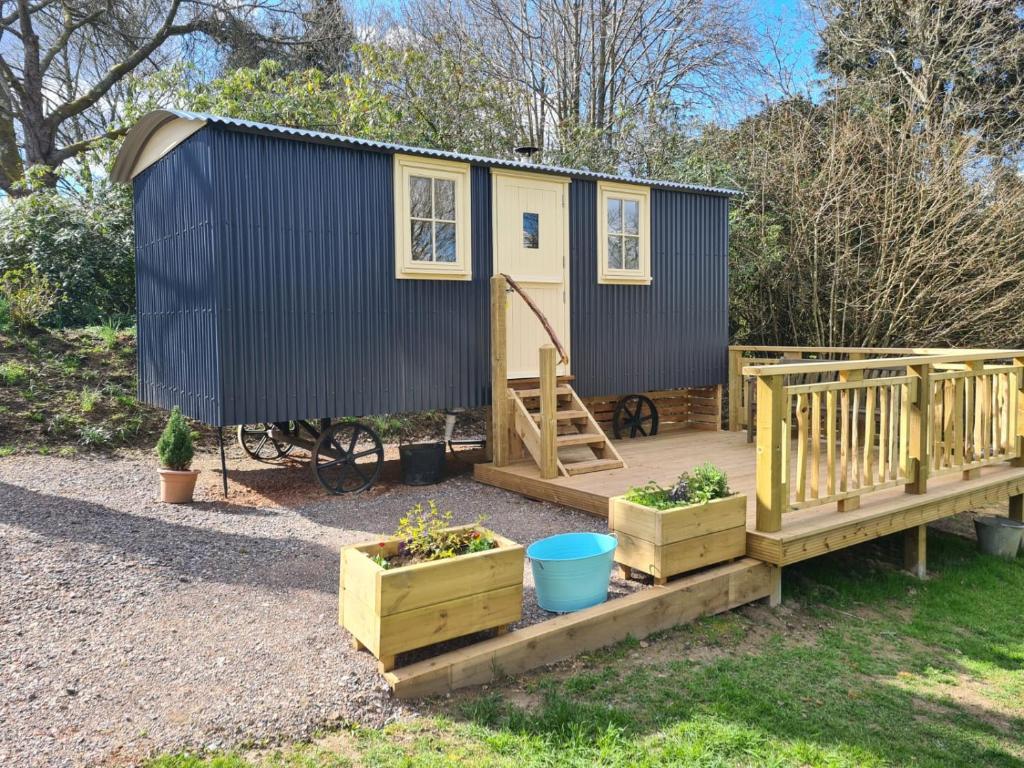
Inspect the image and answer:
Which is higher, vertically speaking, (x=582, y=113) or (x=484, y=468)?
(x=582, y=113)

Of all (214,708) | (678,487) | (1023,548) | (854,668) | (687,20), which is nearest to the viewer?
(214,708)

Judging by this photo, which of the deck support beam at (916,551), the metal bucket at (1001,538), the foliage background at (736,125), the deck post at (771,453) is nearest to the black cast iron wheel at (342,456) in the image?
the deck post at (771,453)

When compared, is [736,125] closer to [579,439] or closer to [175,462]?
[579,439]

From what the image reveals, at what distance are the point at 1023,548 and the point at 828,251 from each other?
233 inches

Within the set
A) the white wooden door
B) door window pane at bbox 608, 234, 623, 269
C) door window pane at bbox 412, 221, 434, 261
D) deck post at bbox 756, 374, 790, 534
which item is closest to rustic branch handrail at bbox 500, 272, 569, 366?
the white wooden door

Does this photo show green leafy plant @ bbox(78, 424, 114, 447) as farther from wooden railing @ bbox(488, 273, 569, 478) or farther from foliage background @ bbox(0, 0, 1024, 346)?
wooden railing @ bbox(488, 273, 569, 478)

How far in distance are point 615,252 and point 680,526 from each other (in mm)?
4756

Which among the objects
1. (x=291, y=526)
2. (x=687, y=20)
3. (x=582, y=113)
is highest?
(x=687, y=20)

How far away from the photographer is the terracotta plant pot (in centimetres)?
625

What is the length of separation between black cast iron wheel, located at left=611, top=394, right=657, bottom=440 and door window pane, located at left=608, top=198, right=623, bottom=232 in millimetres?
2015

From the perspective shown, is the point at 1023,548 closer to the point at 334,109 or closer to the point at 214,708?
the point at 214,708

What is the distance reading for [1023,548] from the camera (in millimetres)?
6430

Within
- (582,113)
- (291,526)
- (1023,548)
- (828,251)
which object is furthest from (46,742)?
(582,113)

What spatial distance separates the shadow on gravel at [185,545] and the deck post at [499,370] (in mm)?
2372
